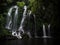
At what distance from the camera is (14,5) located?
19.5 metres

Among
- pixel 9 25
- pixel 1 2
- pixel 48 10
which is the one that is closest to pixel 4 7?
pixel 1 2

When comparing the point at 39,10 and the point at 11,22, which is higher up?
the point at 39,10

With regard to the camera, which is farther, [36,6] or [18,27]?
[18,27]

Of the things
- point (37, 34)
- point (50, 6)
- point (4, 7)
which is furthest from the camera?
point (4, 7)

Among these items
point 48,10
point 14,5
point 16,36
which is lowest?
point 16,36

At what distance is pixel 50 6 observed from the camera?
14547mm

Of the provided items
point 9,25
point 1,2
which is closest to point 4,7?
point 1,2

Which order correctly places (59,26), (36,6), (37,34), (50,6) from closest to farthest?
1. (50,6)
2. (59,26)
3. (36,6)
4. (37,34)

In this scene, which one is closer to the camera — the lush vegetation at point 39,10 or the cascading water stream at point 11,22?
the lush vegetation at point 39,10

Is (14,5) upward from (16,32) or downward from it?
upward

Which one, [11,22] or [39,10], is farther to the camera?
[11,22]

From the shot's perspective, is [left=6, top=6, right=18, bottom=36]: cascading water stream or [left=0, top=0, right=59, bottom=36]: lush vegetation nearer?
[left=0, top=0, right=59, bottom=36]: lush vegetation

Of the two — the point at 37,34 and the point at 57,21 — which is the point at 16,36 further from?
the point at 57,21

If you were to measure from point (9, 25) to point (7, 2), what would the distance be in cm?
234
